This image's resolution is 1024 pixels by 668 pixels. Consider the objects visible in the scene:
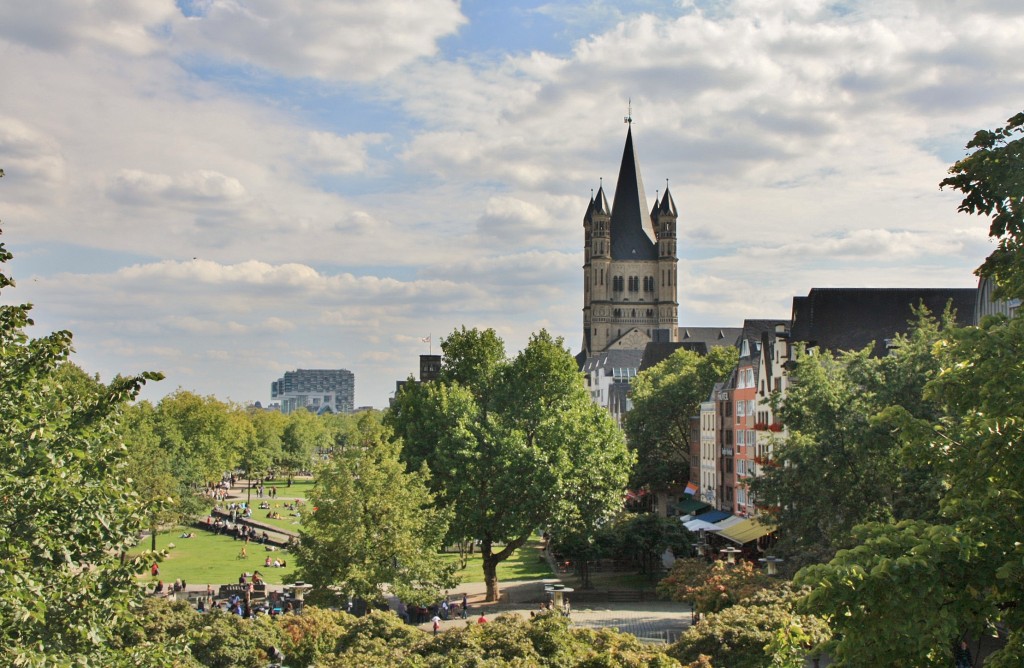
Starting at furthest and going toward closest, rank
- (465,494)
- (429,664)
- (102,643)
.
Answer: (465,494) < (429,664) < (102,643)

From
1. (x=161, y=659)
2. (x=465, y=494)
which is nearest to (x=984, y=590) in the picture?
(x=161, y=659)

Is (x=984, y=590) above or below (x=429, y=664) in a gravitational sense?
above

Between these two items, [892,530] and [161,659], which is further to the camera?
[161,659]

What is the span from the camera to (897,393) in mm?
36344

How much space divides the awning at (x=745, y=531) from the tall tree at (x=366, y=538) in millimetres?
18465

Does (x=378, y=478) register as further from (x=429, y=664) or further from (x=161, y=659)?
(x=161, y=659)

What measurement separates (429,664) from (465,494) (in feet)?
90.2

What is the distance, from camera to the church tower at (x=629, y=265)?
193 metres

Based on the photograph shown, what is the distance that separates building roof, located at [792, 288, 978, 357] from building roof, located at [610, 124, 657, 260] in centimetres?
13346

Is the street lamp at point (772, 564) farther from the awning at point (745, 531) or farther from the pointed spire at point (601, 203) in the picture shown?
the pointed spire at point (601, 203)

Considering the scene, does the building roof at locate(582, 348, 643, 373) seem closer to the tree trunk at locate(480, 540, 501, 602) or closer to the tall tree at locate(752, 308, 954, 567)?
the tree trunk at locate(480, 540, 501, 602)

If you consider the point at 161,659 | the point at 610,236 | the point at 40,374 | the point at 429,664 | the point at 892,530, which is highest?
the point at 610,236

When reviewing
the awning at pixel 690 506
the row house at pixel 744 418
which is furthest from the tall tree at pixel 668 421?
the row house at pixel 744 418

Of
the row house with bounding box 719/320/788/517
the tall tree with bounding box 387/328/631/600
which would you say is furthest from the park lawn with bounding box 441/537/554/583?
the row house with bounding box 719/320/788/517
